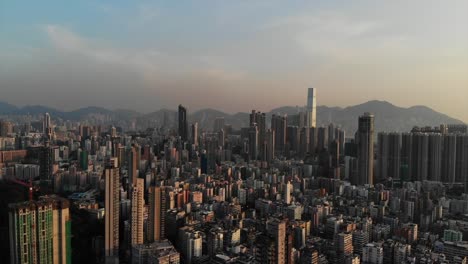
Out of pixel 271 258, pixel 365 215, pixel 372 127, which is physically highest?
pixel 372 127

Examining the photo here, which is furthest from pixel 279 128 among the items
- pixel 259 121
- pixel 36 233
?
pixel 36 233

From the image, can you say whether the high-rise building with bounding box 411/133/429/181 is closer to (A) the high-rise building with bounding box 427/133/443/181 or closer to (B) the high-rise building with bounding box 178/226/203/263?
(A) the high-rise building with bounding box 427/133/443/181

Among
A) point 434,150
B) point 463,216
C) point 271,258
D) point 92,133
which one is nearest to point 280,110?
point 434,150

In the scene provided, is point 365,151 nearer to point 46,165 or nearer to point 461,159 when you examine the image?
point 461,159

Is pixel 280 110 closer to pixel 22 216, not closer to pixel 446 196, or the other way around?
pixel 446 196

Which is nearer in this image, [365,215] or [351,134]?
[365,215]

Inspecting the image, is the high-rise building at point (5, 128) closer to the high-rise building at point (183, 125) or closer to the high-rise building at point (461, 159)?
the high-rise building at point (183, 125)
